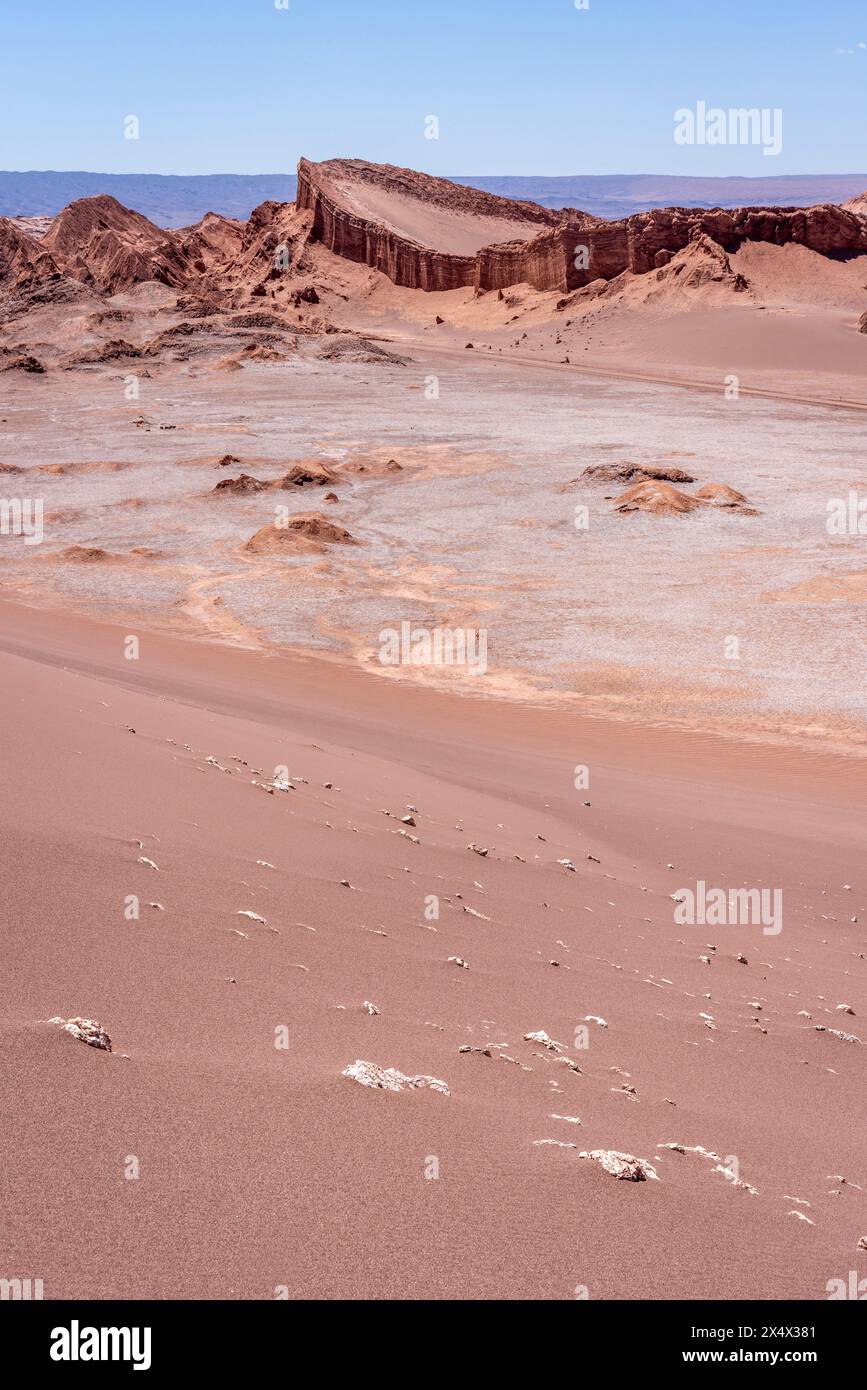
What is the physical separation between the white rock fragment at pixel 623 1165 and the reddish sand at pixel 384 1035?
0.14 feet

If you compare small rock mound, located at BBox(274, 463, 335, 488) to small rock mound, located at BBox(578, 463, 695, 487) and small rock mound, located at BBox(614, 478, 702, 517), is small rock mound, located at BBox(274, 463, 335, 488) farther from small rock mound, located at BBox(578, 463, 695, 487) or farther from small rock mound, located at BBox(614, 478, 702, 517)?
small rock mound, located at BBox(614, 478, 702, 517)

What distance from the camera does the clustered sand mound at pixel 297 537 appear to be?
2009 centimetres

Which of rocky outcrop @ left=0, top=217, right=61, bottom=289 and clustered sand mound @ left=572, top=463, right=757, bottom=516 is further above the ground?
rocky outcrop @ left=0, top=217, right=61, bottom=289

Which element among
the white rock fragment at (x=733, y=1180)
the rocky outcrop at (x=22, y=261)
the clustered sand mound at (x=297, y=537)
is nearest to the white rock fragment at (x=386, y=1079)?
the white rock fragment at (x=733, y=1180)

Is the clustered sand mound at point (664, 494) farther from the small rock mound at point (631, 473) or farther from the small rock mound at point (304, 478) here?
the small rock mound at point (304, 478)

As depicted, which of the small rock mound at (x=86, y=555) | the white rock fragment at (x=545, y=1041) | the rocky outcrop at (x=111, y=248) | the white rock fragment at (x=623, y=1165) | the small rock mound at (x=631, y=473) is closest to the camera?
the white rock fragment at (x=623, y=1165)

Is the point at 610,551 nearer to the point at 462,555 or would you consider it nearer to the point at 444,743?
the point at 462,555

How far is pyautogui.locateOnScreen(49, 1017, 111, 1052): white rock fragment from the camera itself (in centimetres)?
298

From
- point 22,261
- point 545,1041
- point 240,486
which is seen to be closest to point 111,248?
point 22,261

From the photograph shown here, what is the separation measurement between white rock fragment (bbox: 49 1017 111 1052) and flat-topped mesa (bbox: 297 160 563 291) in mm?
66182

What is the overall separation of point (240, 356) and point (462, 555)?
34645 mm

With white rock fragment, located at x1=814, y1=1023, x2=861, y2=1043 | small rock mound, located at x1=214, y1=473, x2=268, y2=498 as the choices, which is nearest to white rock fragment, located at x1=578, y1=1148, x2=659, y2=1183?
white rock fragment, located at x1=814, y1=1023, x2=861, y2=1043

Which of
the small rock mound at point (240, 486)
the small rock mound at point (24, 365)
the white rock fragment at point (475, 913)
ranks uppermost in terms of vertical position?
the small rock mound at point (24, 365)

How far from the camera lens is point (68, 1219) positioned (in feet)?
7.68
